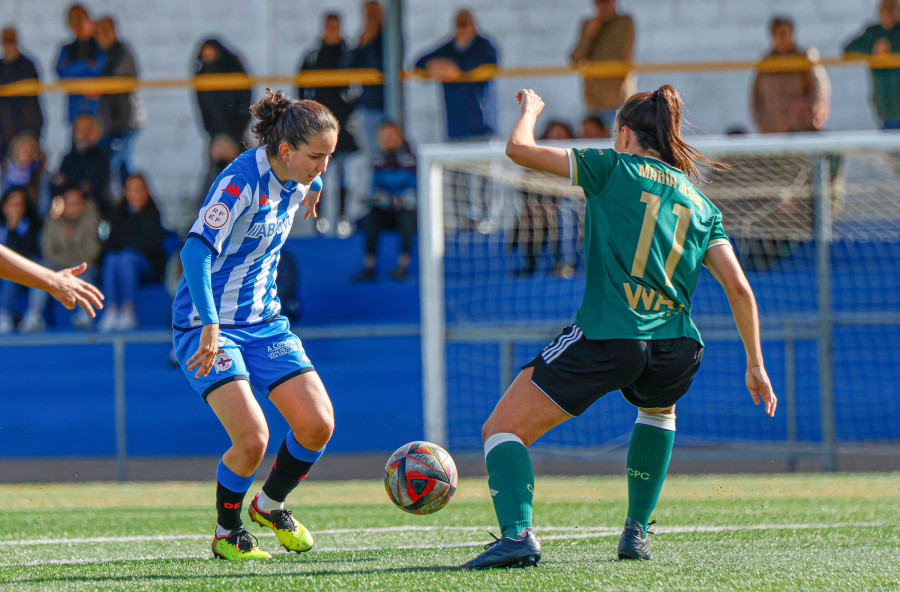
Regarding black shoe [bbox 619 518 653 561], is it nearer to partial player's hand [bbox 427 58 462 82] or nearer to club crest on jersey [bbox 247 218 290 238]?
club crest on jersey [bbox 247 218 290 238]

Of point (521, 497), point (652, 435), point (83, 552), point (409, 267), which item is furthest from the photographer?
point (409, 267)

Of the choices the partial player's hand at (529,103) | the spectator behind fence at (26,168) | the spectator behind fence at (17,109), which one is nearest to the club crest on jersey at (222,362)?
the partial player's hand at (529,103)

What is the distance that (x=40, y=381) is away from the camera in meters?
11.0

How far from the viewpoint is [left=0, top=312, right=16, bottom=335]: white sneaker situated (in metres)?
10.9

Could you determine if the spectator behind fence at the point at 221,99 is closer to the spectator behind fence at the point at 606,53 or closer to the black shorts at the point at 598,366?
the spectator behind fence at the point at 606,53

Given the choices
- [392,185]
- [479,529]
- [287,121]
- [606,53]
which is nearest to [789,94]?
[606,53]

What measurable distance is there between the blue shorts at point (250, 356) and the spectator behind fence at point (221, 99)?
7699 millimetres

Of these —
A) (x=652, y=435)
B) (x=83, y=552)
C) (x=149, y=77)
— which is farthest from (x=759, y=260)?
(x=149, y=77)

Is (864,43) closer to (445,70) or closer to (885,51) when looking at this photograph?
(885,51)

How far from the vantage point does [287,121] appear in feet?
13.9

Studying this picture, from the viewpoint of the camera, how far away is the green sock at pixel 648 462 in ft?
13.2

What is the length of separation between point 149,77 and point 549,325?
875 centimetres

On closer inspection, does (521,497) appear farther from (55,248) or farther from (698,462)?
(55,248)

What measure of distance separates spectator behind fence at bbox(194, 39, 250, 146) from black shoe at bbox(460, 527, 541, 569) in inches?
344
